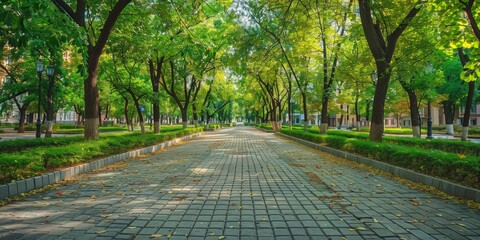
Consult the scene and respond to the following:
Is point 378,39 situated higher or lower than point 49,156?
higher

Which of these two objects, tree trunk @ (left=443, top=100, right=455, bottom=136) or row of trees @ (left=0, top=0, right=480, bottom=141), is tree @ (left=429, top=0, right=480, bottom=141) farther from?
tree trunk @ (left=443, top=100, right=455, bottom=136)

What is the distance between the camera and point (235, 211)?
4938 mm

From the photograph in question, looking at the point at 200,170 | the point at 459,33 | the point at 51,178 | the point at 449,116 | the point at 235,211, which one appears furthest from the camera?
the point at 449,116

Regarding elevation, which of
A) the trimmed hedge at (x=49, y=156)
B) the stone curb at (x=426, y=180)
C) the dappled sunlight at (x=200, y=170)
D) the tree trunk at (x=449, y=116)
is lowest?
Answer: the dappled sunlight at (x=200, y=170)

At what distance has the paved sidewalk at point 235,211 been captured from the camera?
400cm

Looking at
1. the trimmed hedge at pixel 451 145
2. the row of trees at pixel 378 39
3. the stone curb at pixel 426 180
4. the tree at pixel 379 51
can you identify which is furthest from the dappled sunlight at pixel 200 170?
the trimmed hedge at pixel 451 145

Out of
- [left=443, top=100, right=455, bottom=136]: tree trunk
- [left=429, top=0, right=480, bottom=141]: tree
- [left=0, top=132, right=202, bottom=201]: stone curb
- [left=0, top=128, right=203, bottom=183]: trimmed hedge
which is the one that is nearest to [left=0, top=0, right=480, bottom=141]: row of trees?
[left=429, top=0, right=480, bottom=141]: tree

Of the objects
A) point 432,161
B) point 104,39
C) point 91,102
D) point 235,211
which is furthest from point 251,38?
point 235,211

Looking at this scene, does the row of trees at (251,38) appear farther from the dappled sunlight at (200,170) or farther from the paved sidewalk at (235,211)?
the dappled sunlight at (200,170)

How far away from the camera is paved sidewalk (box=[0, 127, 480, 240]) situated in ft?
13.1

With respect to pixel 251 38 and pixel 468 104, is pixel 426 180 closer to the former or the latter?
pixel 251 38

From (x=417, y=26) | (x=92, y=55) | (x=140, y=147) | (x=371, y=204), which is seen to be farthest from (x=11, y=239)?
(x=417, y=26)

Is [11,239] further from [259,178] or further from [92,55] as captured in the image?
[92,55]

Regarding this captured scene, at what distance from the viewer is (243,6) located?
1361 cm
